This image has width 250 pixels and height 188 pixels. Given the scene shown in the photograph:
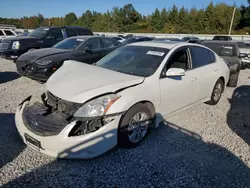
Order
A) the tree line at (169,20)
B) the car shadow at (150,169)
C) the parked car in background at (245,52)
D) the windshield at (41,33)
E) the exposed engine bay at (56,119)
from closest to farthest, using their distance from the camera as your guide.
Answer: the car shadow at (150,169)
the exposed engine bay at (56,119)
the windshield at (41,33)
the parked car in background at (245,52)
the tree line at (169,20)

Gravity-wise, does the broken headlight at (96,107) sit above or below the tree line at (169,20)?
below

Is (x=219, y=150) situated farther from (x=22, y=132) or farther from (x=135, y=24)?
(x=135, y=24)

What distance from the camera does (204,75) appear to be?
4.41 meters

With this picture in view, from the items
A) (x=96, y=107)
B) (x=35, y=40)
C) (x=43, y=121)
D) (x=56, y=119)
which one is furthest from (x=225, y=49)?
(x=35, y=40)

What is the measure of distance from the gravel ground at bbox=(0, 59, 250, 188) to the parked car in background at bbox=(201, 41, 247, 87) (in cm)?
316

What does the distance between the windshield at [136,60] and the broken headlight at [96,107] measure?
0.88m

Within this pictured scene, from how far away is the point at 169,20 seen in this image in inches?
2163

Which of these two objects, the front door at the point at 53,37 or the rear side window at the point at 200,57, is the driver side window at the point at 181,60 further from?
the front door at the point at 53,37

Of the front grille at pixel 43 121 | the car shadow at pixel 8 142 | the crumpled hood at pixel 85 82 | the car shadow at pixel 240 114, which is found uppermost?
the crumpled hood at pixel 85 82

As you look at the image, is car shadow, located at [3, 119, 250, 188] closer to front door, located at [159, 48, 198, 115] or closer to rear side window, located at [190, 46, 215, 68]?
front door, located at [159, 48, 198, 115]

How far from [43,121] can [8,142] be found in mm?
916

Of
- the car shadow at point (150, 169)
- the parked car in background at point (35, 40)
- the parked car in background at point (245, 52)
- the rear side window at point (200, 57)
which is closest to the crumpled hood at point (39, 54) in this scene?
the parked car in background at point (35, 40)

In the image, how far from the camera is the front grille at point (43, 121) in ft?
8.54

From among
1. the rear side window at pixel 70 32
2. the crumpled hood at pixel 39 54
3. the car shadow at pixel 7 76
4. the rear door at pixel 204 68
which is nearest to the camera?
the rear door at pixel 204 68
